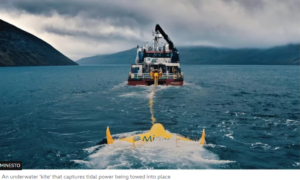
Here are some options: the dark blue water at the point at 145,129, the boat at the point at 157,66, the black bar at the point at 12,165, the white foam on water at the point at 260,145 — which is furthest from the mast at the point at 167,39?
the black bar at the point at 12,165

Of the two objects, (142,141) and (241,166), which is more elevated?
(142,141)

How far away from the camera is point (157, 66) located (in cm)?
5822

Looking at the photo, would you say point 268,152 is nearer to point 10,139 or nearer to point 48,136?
point 48,136

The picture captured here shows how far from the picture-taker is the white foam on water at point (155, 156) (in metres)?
12.2

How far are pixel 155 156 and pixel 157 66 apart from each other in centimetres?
4629

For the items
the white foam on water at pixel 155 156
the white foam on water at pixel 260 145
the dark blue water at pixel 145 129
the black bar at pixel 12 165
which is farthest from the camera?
the white foam on water at pixel 260 145

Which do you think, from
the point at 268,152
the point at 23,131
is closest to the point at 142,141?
the point at 268,152

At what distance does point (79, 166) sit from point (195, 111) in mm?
17625

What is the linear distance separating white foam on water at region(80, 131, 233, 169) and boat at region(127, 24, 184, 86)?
35355 mm

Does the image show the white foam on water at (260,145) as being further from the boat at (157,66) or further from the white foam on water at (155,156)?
the boat at (157,66)

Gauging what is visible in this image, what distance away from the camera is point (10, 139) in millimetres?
17406

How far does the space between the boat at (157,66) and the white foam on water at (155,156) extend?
35355 mm

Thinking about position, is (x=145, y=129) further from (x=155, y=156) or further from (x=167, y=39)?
(x=167, y=39)

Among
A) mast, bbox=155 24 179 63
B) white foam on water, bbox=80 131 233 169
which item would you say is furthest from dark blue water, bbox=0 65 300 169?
mast, bbox=155 24 179 63
